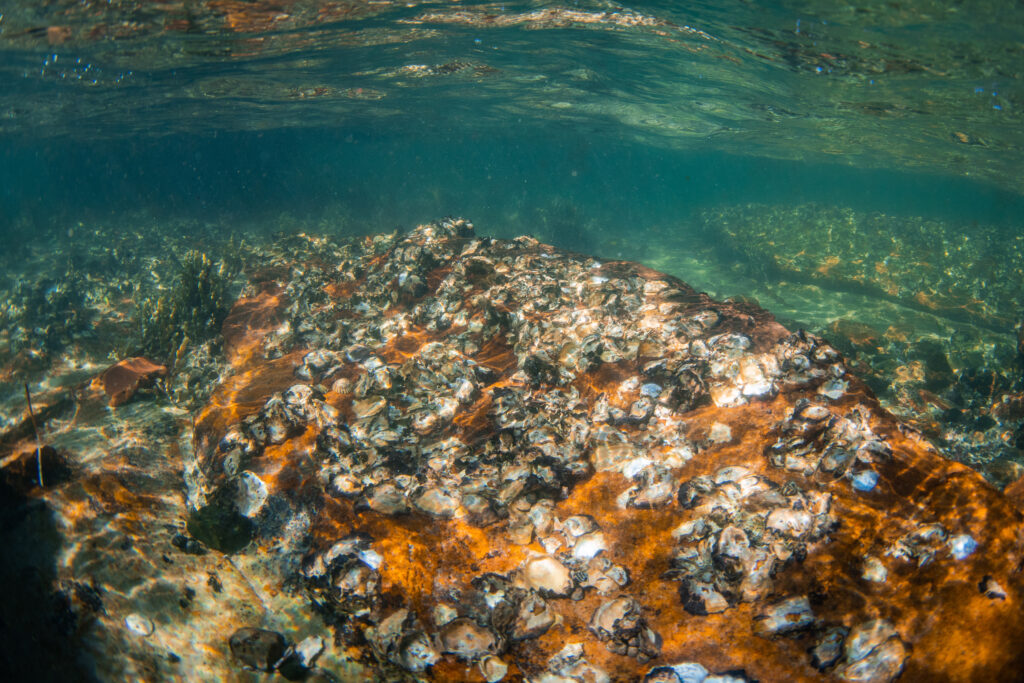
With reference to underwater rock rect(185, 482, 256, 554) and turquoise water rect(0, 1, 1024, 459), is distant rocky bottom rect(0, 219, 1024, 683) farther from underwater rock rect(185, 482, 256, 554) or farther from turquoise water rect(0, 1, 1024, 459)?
turquoise water rect(0, 1, 1024, 459)

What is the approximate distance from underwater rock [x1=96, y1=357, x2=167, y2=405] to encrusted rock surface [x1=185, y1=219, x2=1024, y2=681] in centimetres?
225

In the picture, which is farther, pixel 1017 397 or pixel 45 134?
pixel 45 134

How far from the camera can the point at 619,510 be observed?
12.1 feet

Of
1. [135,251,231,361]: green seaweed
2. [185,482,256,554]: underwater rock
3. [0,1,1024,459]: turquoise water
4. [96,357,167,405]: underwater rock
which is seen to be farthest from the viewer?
[0,1,1024,459]: turquoise water

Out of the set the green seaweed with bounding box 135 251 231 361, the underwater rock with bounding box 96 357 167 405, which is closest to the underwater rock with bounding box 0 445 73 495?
the underwater rock with bounding box 96 357 167 405

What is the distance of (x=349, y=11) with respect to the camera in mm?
14445

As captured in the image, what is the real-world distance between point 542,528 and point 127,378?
24.3 feet

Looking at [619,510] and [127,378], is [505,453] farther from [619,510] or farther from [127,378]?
[127,378]

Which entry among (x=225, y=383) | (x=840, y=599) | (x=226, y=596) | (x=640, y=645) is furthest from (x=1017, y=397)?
(x=225, y=383)

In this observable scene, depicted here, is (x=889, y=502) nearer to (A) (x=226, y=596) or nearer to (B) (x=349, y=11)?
(A) (x=226, y=596)

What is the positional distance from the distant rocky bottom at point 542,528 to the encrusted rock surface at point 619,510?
0.02 meters

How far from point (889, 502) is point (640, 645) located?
A: 1.95 metres

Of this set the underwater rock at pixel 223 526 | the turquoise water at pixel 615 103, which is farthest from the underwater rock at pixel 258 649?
the turquoise water at pixel 615 103

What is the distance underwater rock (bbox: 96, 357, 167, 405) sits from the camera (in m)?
7.02
